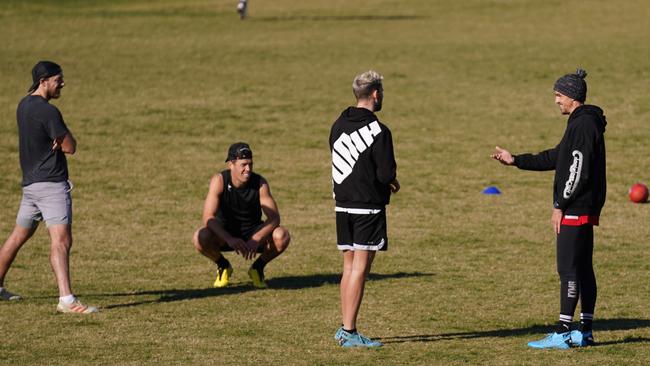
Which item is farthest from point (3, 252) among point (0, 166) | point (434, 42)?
point (434, 42)

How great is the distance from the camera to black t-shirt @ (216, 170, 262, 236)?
13258 millimetres

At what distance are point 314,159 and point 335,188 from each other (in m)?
12.2

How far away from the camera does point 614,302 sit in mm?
12242

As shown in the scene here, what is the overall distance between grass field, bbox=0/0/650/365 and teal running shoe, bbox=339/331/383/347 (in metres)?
0.18

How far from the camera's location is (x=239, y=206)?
1327cm

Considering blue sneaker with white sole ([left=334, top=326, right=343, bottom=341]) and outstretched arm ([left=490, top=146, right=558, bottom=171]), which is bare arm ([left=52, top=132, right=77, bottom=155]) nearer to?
blue sneaker with white sole ([left=334, top=326, right=343, bottom=341])

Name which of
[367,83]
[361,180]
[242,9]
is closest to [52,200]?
[361,180]

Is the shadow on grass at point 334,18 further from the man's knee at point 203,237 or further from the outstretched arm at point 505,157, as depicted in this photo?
the outstretched arm at point 505,157

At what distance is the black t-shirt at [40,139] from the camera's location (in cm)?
1148

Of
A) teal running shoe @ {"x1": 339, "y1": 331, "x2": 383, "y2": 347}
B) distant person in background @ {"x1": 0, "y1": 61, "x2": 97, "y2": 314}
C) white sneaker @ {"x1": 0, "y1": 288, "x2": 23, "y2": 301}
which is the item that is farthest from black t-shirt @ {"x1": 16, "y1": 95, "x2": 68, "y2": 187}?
teal running shoe @ {"x1": 339, "y1": 331, "x2": 383, "y2": 347}

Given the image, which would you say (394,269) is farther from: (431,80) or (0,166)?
(431,80)

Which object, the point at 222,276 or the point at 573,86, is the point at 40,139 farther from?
the point at 573,86

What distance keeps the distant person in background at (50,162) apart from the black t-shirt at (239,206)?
2.03 meters

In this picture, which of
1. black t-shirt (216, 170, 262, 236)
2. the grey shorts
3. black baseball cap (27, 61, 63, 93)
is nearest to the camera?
black baseball cap (27, 61, 63, 93)
